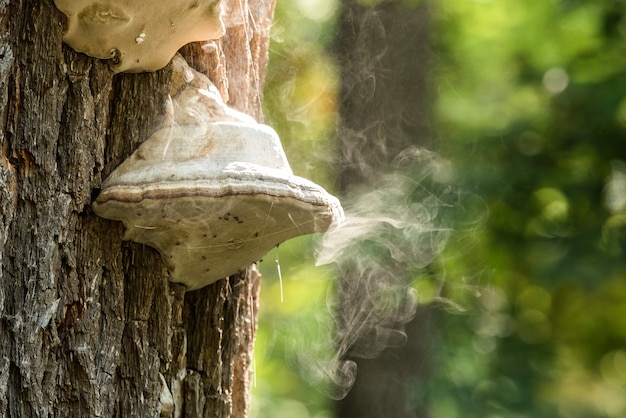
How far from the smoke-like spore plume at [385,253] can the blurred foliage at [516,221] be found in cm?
33

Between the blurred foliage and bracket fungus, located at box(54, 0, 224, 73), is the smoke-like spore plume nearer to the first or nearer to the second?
the blurred foliage

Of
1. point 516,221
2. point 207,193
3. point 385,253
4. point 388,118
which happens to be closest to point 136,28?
point 207,193

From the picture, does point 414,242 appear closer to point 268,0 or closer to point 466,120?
point 268,0

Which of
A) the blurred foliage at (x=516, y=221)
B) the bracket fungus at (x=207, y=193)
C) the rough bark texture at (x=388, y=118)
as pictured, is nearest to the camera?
the bracket fungus at (x=207, y=193)

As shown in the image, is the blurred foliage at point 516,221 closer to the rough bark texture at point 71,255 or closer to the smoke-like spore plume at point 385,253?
the smoke-like spore plume at point 385,253

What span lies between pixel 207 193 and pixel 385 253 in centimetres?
313

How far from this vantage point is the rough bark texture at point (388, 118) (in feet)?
16.3

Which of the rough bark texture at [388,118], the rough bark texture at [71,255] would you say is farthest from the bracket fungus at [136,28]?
the rough bark texture at [388,118]

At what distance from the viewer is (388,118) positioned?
525cm

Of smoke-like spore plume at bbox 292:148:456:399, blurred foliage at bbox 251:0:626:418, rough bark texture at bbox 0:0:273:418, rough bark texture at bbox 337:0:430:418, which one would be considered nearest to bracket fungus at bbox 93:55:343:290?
rough bark texture at bbox 0:0:273:418

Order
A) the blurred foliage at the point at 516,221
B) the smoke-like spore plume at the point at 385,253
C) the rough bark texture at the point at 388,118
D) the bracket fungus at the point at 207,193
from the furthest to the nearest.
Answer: the blurred foliage at the point at 516,221
the rough bark texture at the point at 388,118
the smoke-like spore plume at the point at 385,253
the bracket fungus at the point at 207,193

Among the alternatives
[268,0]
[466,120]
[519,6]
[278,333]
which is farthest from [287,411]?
[268,0]

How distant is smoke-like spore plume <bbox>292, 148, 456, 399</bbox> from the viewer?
149 inches

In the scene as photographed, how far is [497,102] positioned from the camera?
26.2 ft
